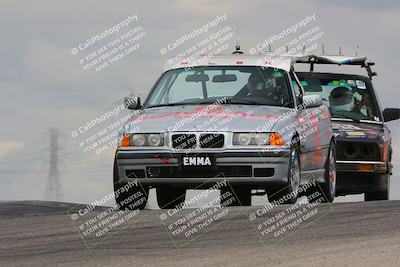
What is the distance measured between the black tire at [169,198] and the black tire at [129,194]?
5.59ft

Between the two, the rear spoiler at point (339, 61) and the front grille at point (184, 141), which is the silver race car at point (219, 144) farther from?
the rear spoiler at point (339, 61)

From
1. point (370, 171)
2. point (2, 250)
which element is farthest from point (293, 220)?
point (370, 171)

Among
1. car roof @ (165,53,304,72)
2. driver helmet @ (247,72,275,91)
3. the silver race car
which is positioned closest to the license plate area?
the silver race car

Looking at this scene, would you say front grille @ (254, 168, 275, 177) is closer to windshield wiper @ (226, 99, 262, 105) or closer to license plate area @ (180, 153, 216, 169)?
license plate area @ (180, 153, 216, 169)

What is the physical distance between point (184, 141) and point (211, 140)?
291 mm

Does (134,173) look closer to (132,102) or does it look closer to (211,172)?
(211,172)

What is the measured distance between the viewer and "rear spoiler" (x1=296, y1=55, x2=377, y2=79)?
19.3 m

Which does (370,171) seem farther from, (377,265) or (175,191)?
(377,265)

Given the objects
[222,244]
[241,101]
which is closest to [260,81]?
[241,101]

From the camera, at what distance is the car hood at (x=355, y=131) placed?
18922 millimetres

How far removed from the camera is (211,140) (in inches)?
556

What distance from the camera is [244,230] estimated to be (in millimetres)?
11453

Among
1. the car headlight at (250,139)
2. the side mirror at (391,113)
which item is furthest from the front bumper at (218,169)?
the side mirror at (391,113)

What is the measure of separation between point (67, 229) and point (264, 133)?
9.65ft
